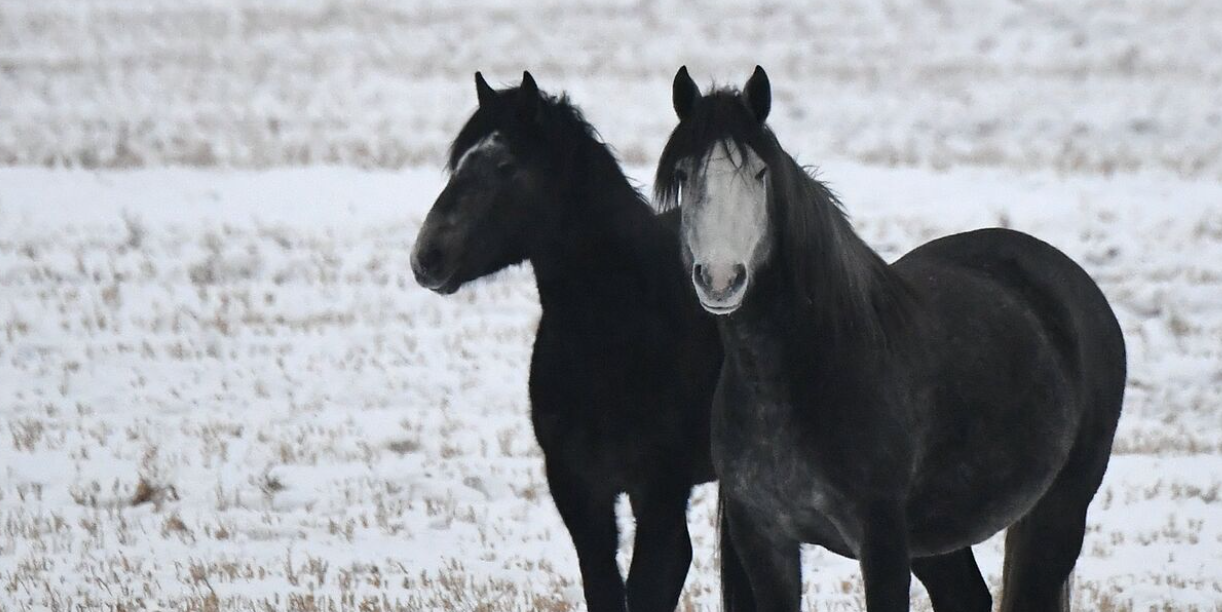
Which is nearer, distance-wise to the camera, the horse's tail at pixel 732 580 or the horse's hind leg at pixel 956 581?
the horse's tail at pixel 732 580

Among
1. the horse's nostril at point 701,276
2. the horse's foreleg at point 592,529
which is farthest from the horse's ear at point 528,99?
the horse's nostril at point 701,276

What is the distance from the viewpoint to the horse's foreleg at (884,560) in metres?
4.55

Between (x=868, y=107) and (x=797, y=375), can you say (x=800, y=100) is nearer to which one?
(x=868, y=107)

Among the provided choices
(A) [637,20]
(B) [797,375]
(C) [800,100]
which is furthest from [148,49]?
(B) [797,375]

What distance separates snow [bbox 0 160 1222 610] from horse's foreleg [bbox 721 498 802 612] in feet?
6.81

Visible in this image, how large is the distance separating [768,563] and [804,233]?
41.1 inches

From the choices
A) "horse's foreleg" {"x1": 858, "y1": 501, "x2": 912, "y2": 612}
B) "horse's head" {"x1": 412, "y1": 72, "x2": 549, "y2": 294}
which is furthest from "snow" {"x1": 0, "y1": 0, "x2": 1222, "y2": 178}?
"horse's foreleg" {"x1": 858, "y1": 501, "x2": 912, "y2": 612}

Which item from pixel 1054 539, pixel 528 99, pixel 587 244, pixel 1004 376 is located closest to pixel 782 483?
pixel 1004 376

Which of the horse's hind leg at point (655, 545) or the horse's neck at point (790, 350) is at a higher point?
the horse's neck at point (790, 350)

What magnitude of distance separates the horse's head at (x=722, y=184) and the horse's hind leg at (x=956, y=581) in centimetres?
192

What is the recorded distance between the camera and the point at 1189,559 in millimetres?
7680

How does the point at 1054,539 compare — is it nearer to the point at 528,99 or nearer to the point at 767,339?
the point at 767,339

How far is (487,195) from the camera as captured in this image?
18.7 ft

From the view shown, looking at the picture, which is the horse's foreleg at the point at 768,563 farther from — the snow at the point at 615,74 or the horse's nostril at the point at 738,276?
the snow at the point at 615,74
